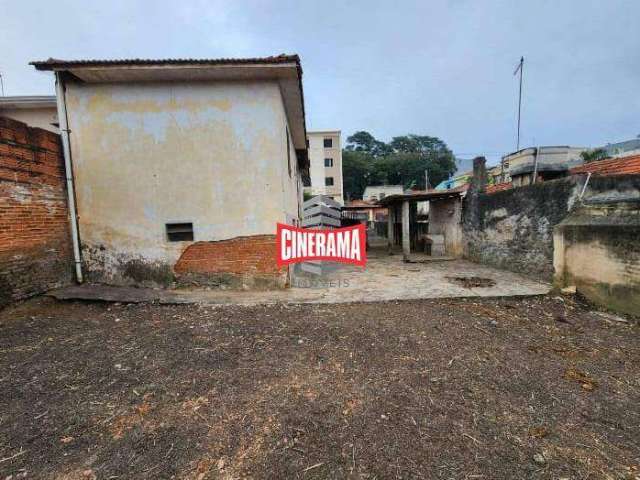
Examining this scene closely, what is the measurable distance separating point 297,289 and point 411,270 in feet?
13.5

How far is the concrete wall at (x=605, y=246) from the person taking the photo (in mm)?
4633

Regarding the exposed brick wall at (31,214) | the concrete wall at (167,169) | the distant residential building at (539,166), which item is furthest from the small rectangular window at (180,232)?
the distant residential building at (539,166)

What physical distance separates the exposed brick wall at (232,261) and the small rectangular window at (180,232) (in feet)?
0.81

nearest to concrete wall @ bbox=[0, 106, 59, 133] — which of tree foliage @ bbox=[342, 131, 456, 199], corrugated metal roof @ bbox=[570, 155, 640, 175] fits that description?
corrugated metal roof @ bbox=[570, 155, 640, 175]

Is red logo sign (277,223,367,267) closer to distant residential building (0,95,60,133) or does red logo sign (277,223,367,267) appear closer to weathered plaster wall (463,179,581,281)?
weathered plaster wall (463,179,581,281)

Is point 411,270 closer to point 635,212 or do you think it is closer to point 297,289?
point 297,289

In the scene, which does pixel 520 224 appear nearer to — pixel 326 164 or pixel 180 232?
pixel 180 232

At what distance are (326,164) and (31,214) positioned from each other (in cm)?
3262

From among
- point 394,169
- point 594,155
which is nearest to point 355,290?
point 594,155

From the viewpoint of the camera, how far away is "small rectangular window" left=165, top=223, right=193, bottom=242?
6.08 meters

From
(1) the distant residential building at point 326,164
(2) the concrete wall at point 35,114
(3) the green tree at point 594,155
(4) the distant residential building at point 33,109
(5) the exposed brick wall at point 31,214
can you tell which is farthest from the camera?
(1) the distant residential building at point 326,164

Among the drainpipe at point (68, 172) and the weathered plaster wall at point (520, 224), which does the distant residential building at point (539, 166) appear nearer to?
the weathered plaster wall at point (520, 224)

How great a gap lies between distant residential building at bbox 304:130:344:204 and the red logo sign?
95.6 ft

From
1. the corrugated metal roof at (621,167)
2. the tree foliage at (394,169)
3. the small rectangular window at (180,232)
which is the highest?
the tree foliage at (394,169)
